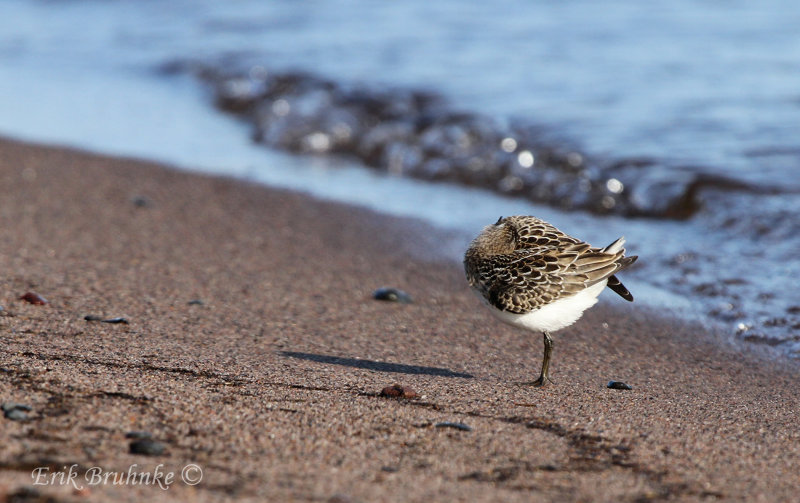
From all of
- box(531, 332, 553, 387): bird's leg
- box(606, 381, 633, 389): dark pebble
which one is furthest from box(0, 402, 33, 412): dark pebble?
box(606, 381, 633, 389): dark pebble

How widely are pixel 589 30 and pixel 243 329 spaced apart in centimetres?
1140

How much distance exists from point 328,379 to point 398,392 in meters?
0.42

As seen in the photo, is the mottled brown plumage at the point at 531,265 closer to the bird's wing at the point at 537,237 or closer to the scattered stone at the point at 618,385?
the bird's wing at the point at 537,237

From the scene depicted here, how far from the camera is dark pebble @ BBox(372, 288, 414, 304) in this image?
6.50 meters

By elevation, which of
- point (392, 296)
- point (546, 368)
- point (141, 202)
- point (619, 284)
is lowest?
point (141, 202)

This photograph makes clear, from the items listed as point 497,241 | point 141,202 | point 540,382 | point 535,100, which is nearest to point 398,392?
point 540,382

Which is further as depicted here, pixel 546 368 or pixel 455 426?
pixel 546 368

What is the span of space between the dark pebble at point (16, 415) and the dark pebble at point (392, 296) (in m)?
3.10

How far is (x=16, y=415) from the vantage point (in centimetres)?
368

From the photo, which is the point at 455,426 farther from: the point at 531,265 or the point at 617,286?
the point at 617,286

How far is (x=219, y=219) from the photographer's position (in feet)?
27.3

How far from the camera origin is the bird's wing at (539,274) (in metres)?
4.93

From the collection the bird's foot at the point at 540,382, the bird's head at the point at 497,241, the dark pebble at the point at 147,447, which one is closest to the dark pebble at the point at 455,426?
the bird's foot at the point at 540,382

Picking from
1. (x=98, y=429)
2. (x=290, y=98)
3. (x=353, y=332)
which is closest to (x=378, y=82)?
(x=290, y=98)
